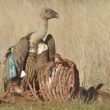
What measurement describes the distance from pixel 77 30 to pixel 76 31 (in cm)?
4

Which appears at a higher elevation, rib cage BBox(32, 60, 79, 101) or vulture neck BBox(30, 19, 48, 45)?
vulture neck BBox(30, 19, 48, 45)

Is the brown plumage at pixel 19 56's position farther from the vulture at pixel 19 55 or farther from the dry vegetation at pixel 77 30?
the dry vegetation at pixel 77 30

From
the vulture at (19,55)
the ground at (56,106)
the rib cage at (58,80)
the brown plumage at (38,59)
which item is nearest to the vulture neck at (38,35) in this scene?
the vulture at (19,55)

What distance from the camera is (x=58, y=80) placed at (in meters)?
8.19

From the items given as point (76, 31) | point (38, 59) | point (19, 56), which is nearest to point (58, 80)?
point (38, 59)

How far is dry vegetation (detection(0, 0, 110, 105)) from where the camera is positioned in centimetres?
1045

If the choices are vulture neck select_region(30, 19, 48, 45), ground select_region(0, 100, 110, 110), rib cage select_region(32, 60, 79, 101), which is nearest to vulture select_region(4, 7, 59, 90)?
vulture neck select_region(30, 19, 48, 45)

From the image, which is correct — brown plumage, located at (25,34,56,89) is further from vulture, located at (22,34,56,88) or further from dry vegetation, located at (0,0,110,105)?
dry vegetation, located at (0,0,110,105)

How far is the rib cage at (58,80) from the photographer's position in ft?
26.3

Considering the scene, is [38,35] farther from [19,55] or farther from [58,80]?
[58,80]

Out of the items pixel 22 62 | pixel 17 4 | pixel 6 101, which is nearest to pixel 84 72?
pixel 22 62

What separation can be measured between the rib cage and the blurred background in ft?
Result: 5.24

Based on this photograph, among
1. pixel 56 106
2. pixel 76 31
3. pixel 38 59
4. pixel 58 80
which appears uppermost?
pixel 76 31

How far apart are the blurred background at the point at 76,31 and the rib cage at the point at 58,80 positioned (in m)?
1.60
